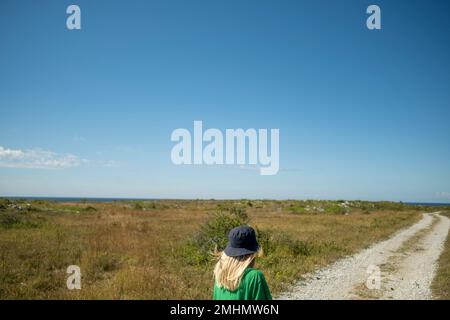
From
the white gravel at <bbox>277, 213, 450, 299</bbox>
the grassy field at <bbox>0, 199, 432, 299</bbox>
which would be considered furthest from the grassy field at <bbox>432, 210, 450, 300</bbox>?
the grassy field at <bbox>0, 199, 432, 299</bbox>

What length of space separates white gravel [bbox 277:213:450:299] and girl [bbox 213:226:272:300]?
5.53 m

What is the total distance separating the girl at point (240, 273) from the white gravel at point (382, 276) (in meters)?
5.53

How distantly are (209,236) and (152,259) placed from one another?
9.01 ft

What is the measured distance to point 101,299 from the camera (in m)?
7.39

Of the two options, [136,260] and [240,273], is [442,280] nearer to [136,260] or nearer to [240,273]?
[240,273]

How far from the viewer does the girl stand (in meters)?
2.94

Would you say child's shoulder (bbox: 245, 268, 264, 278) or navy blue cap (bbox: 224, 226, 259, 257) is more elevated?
navy blue cap (bbox: 224, 226, 259, 257)

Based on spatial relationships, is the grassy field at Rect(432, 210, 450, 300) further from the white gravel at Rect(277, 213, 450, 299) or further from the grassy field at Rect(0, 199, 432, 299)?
the grassy field at Rect(0, 199, 432, 299)

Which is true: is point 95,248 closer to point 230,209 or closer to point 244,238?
point 230,209

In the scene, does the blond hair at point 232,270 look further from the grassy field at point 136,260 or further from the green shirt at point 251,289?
the grassy field at point 136,260

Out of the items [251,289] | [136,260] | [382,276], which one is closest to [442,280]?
[382,276]

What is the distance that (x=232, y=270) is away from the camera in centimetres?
304

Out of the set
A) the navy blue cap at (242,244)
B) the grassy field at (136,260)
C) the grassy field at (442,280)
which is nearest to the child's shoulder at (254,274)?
the navy blue cap at (242,244)
